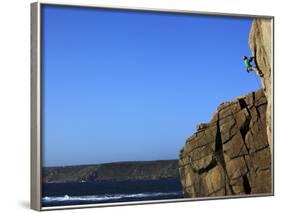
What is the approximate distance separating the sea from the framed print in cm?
1

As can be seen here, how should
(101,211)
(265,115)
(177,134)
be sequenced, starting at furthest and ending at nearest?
(265,115) → (177,134) → (101,211)

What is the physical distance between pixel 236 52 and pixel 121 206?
102 inches

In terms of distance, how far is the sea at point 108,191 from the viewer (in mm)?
9584

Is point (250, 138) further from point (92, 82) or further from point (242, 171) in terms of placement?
point (92, 82)

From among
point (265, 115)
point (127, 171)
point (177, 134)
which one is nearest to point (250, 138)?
point (265, 115)

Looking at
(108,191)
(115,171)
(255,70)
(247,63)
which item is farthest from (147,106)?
(255,70)

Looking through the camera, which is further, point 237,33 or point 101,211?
point 237,33

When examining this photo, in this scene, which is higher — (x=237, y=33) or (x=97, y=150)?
(x=237, y=33)

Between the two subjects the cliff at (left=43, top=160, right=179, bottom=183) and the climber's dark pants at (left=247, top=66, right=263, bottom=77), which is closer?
the cliff at (left=43, top=160, right=179, bottom=183)

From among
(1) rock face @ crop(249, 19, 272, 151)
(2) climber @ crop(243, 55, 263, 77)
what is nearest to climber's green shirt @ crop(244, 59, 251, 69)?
(2) climber @ crop(243, 55, 263, 77)

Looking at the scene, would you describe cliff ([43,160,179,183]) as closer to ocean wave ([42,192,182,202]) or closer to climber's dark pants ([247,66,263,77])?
ocean wave ([42,192,182,202])

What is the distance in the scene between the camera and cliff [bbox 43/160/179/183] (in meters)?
9.60

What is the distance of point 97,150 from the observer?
9.84 m

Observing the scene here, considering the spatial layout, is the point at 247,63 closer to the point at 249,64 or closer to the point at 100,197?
the point at 249,64
